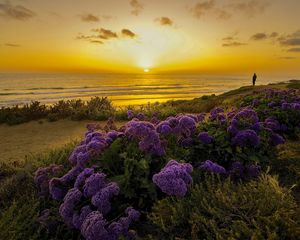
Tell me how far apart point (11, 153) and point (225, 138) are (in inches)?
253

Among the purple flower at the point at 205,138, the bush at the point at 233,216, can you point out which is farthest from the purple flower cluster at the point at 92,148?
the purple flower at the point at 205,138

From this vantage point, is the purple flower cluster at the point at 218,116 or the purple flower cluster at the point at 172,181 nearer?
the purple flower cluster at the point at 172,181

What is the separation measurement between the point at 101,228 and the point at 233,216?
1427 millimetres

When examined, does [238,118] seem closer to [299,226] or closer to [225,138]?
[225,138]

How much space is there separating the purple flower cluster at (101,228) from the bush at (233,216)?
1.03 ft

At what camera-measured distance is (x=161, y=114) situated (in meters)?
11.7

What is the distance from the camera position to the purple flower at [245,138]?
4.12 m

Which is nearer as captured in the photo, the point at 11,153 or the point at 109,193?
the point at 109,193

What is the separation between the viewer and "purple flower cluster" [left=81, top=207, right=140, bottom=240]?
8.66 ft

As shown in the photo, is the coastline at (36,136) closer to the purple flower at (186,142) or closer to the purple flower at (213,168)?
the purple flower at (186,142)

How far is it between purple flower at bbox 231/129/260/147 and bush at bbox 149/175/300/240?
1.17m

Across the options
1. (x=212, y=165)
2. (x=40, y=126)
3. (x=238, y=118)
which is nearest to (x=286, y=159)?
(x=238, y=118)

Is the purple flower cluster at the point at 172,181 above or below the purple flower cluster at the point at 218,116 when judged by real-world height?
below

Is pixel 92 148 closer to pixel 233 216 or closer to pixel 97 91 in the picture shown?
pixel 233 216
